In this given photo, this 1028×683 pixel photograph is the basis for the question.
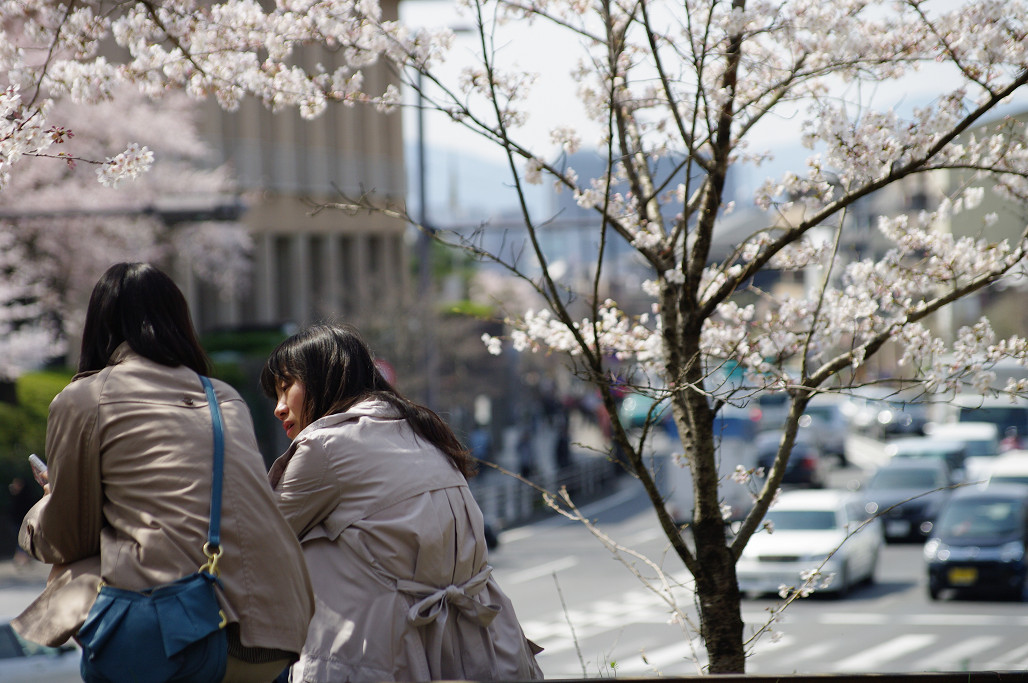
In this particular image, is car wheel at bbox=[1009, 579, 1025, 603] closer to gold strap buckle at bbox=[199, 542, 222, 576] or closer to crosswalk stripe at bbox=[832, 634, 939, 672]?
crosswalk stripe at bbox=[832, 634, 939, 672]

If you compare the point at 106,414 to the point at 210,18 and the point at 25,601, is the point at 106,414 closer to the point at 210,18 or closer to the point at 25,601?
the point at 210,18

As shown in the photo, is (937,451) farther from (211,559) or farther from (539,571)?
(211,559)

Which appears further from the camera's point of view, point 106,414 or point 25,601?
point 25,601

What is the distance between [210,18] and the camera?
15.0ft

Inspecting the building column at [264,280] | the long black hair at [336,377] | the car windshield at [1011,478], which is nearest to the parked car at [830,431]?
the car windshield at [1011,478]

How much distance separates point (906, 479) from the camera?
2494cm

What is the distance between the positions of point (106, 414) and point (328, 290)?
39.6 meters

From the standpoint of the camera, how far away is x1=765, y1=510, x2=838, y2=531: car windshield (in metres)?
19.8

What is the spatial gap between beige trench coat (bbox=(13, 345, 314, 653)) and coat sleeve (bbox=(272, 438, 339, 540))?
38 cm

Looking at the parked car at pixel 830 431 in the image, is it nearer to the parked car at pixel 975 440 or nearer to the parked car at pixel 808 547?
the parked car at pixel 975 440

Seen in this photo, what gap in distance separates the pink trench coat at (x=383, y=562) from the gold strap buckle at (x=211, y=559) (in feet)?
1.53

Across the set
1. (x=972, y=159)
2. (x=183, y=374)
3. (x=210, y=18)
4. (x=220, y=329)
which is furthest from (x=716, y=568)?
(x=220, y=329)

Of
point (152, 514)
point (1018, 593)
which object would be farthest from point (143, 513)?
point (1018, 593)

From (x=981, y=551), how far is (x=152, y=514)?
688 inches
